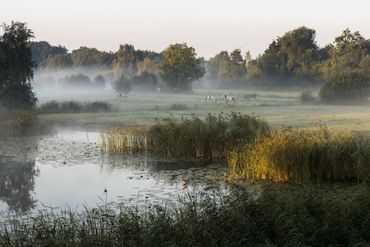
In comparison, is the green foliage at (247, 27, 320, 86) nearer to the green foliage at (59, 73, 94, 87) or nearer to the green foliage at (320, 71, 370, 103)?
the green foliage at (320, 71, 370, 103)

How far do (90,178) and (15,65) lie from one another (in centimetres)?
2604

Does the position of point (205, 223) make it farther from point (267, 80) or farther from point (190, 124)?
point (267, 80)

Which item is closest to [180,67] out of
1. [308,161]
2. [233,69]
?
[233,69]

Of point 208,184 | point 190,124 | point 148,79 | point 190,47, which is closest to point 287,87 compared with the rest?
point 190,47

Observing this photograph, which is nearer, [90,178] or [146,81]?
[90,178]

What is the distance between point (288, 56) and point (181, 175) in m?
74.4

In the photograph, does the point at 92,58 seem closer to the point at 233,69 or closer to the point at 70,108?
the point at 233,69

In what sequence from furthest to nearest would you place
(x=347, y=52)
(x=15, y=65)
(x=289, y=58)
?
(x=289, y=58) → (x=347, y=52) → (x=15, y=65)

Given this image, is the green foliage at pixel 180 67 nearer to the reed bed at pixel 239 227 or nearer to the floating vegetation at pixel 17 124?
the floating vegetation at pixel 17 124

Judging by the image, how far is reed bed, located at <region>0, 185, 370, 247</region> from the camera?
7934 mm

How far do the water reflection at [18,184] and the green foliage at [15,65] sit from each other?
2051cm

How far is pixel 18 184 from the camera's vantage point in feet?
53.3

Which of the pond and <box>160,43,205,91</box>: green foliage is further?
<box>160,43,205,91</box>: green foliage

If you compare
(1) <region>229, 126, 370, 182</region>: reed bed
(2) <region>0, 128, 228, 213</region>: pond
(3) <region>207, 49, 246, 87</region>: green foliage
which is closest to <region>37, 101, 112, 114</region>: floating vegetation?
(2) <region>0, 128, 228, 213</region>: pond
